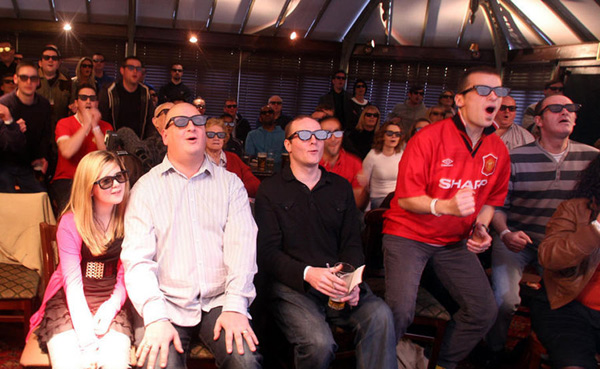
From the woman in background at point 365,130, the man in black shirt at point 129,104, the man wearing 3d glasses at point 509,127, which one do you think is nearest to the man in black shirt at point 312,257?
the man wearing 3d glasses at point 509,127

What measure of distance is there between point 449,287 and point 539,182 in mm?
1023

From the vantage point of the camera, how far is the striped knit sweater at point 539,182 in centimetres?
319

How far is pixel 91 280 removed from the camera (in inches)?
92.2

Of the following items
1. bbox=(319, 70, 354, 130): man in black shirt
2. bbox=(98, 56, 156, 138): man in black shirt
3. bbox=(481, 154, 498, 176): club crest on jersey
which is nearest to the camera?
bbox=(481, 154, 498, 176): club crest on jersey

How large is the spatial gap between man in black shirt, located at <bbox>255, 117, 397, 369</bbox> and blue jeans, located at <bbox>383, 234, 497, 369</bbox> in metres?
0.18

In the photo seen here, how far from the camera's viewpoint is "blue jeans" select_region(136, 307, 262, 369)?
2.09m

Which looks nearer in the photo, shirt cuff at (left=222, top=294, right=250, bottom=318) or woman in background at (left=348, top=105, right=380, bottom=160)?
shirt cuff at (left=222, top=294, right=250, bottom=318)

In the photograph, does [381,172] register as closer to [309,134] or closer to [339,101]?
[309,134]

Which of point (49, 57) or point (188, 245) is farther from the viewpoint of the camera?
point (49, 57)

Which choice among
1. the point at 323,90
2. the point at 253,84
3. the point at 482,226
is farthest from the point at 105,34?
the point at 482,226

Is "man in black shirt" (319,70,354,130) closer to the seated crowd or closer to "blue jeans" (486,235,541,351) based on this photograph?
→ the seated crowd

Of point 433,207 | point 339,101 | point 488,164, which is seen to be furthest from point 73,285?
point 339,101

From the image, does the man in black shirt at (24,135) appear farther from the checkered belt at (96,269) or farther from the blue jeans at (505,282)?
the blue jeans at (505,282)

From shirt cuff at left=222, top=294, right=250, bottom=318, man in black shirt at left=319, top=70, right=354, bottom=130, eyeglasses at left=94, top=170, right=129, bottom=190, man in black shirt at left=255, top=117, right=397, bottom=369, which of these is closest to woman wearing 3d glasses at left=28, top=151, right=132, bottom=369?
eyeglasses at left=94, top=170, right=129, bottom=190
